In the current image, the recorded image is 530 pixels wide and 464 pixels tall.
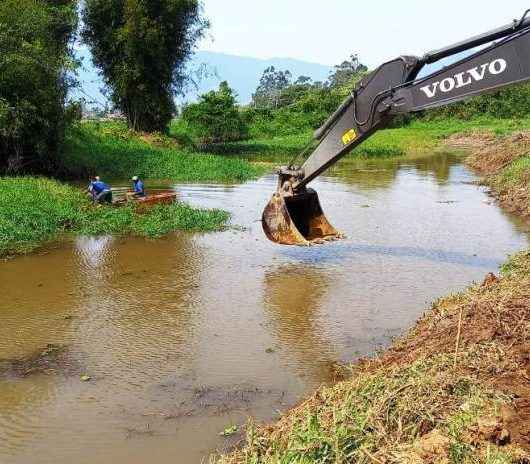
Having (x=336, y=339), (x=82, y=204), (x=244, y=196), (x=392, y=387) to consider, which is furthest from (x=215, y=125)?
(x=392, y=387)

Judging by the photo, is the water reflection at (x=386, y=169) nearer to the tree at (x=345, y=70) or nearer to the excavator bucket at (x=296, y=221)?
the excavator bucket at (x=296, y=221)

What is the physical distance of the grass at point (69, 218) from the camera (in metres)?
14.1

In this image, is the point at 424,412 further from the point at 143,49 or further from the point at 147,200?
the point at 143,49

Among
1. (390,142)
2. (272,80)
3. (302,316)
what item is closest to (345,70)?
(272,80)

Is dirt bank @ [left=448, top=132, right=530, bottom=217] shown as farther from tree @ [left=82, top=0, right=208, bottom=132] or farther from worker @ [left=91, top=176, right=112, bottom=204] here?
tree @ [left=82, top=0, right=208, bottom=132]

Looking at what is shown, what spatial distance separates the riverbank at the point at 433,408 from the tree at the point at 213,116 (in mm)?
41967

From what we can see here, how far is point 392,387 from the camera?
5203mm

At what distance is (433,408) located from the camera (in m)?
4.73

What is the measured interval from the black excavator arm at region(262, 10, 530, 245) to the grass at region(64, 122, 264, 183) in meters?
14.9

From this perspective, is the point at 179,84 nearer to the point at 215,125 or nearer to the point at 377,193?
the point at 215,125

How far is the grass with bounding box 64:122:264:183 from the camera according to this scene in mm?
26594

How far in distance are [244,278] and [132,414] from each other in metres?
5.31

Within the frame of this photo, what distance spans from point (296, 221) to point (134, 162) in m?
18.2

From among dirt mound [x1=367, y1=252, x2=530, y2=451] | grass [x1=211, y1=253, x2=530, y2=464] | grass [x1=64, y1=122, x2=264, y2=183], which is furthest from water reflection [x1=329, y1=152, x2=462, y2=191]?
grass [x1=211, y1=253, x2=530, y2=464]
